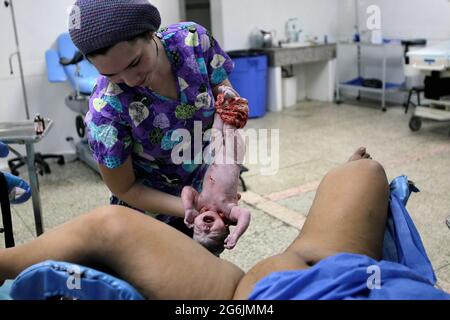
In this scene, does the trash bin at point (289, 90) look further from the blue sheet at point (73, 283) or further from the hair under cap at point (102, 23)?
the blue sheet at point (73, 283)

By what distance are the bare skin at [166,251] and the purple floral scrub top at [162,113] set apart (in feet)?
0.85

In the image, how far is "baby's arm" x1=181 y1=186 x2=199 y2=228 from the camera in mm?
1138

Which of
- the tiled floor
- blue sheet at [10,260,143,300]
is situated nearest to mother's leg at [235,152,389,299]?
blue sheet at [10,260,143,300]

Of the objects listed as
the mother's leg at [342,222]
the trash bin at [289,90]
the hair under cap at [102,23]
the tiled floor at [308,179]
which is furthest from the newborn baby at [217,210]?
the trash bin at [289,90]

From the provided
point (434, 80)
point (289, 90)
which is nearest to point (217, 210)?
point (434, 80)

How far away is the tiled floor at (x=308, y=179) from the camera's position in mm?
2465

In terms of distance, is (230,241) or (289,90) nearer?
(230,241)

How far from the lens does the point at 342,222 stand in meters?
1.16

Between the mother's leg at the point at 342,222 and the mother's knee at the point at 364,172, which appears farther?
the mother's knee at the point at 364,172

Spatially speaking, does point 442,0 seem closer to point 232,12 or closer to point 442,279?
point 232,12

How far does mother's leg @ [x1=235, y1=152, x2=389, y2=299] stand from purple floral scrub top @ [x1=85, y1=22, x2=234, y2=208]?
366mm

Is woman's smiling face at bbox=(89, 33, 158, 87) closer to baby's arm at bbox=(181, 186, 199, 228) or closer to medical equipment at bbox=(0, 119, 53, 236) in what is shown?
baby's arm at bbox=(181, 186, 199, 228)

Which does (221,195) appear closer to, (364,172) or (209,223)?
(209,223)

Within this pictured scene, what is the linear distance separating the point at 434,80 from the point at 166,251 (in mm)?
3646
